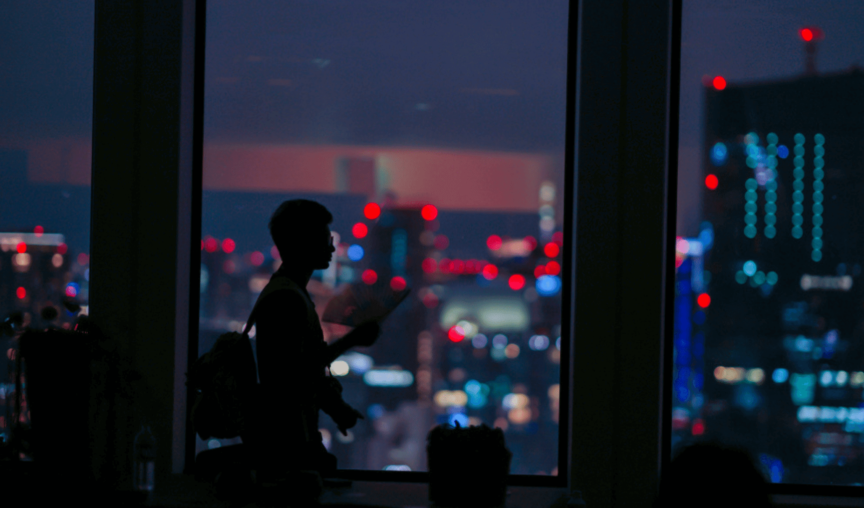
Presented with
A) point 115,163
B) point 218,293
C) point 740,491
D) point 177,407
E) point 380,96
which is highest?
point 380,96

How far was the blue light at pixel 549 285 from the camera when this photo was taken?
8.24 ft

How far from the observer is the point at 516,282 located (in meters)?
2.55

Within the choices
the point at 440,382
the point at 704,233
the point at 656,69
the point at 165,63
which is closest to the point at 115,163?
the point at 165,63

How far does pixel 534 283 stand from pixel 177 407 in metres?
1.36

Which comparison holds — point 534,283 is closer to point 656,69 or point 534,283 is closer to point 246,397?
point 656,69

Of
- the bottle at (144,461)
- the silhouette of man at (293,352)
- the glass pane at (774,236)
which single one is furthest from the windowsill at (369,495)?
the glass pane at (774,236)

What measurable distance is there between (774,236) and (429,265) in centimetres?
127

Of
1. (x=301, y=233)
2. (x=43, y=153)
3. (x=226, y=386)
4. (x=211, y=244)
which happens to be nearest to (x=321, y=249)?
(x=301, y=233)

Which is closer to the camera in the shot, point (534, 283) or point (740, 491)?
point (740, 491)

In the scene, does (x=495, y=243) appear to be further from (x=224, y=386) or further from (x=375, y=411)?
(x=224, y=386)

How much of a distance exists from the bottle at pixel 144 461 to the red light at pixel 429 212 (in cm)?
124

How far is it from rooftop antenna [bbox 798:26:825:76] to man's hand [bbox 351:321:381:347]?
1.86m

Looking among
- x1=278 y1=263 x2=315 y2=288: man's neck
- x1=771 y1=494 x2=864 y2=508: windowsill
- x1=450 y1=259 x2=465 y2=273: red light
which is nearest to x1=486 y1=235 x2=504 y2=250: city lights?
x1=450 y1=259 x2=465 y2=273: red light

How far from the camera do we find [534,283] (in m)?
2.53
